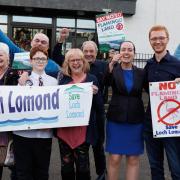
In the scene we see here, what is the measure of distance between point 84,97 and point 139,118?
718 mm

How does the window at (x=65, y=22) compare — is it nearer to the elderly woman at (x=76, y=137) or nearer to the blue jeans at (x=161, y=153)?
the elderly woman at (x=76, y=137)

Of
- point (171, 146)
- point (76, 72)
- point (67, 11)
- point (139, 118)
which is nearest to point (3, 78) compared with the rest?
point (76, 72)

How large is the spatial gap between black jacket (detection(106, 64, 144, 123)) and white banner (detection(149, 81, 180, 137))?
0.73ft

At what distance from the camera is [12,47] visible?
578cm

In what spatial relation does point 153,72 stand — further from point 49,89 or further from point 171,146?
point 49,89

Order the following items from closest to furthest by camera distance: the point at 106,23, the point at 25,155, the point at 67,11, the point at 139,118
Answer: the point at 25,155 < the point at 139,118 < the point at 106,23 < the point at 67,11

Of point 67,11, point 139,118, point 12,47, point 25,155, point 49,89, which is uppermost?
point 67,11

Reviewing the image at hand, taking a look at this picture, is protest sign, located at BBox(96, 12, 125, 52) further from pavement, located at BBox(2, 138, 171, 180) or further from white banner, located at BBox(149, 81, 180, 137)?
white banner, located at BBox(149, 81, 180, 137)

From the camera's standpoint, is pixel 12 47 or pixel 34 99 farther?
pixel 12 47

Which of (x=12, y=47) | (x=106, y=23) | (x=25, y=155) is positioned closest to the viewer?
(x=25, y=155)

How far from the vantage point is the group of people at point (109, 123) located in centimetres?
461

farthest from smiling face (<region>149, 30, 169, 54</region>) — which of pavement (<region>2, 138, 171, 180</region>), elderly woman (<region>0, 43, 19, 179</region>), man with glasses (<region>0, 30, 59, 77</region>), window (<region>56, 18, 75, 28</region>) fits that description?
window (<region>56, 18, 75, 28</region>)

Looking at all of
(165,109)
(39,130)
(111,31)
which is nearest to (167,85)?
(165,109)

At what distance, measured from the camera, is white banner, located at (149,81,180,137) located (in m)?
4.72
